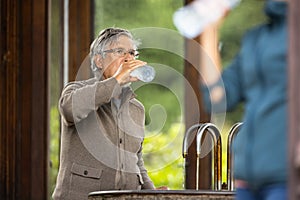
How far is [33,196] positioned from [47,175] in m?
0.14

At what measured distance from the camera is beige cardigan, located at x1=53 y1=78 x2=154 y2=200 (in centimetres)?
425

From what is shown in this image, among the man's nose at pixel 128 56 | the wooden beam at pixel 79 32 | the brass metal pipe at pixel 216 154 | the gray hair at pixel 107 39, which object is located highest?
the wooden beam at pixel 79 32

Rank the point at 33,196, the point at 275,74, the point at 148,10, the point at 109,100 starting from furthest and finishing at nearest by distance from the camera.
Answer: the point at 148,10 < the point at 33,196 < the point at 109,100 < the point at 275,74

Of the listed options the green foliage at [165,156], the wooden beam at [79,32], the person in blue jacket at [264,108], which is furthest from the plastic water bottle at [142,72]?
the wooden beam at [79,32]

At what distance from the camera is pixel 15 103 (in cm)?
595

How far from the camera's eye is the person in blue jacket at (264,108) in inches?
92.7

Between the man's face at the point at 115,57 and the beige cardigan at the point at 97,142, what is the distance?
56mm

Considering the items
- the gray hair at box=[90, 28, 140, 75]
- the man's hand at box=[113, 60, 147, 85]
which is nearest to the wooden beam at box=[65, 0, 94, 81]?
the gray hair at box=[90, 28, 140, 75]

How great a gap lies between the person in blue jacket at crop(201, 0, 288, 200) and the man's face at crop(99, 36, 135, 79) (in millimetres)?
1860

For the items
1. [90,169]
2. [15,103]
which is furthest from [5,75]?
[90,169]

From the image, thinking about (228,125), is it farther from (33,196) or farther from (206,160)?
(33,196)

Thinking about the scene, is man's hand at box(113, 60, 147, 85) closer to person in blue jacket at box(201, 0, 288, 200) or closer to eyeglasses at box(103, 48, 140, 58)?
eyeglasses at box(103, 48, 140, 58)

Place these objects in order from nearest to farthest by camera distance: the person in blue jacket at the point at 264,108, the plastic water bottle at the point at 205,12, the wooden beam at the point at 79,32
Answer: the person in blue jacket at the point at 264,108, the plastic water bottle at the point at 205,12, the wooden beam at the point at 79,32

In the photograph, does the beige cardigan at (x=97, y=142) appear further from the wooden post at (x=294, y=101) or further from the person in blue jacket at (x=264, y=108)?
the wooden post at (x=294, y=101)
